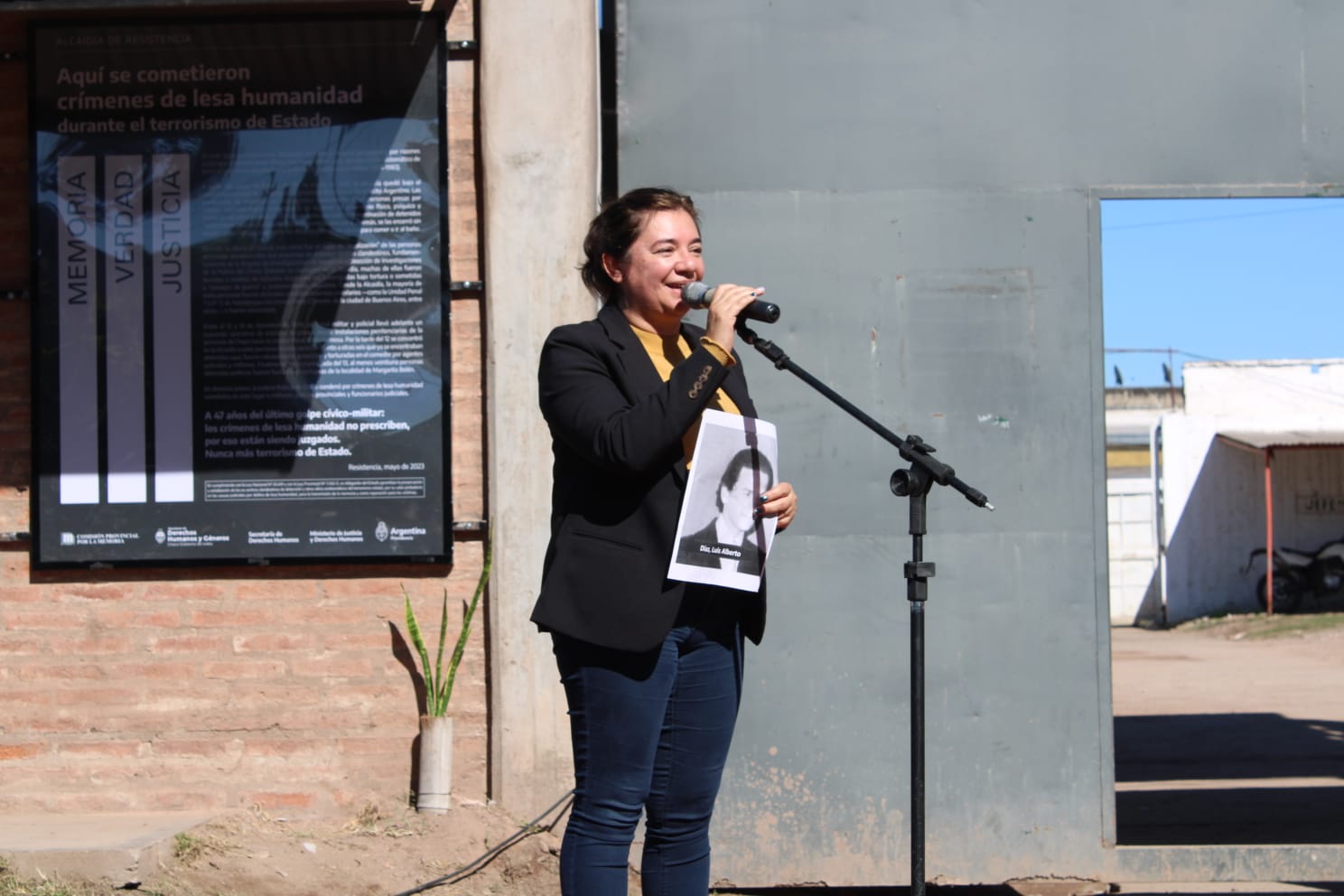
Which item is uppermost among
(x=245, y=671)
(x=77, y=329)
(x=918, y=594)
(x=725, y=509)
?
(x=77, y=329)

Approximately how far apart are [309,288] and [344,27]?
0.92 meters

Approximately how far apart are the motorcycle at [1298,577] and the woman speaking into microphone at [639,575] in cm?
2145

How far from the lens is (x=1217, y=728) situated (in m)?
9.84

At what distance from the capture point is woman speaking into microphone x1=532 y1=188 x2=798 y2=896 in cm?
288

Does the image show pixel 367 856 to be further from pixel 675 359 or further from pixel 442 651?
pixel 675 359

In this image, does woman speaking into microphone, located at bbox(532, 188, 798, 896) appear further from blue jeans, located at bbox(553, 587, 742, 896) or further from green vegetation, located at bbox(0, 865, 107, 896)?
green vegetation, located at bbox(0, 865, 107, 896)

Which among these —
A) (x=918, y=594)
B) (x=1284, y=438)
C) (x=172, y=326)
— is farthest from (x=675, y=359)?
(x=1284, y=438)

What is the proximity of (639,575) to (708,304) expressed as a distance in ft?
1.93

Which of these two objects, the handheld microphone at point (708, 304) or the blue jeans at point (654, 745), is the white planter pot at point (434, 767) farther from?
the handheld microphone at point (708, 304)

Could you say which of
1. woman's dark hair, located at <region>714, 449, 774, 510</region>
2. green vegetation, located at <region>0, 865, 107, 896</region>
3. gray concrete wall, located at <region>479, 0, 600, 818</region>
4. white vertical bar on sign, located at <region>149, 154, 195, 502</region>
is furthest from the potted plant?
woman's dark hair, located at <region>714, 449, 774, 510</region>

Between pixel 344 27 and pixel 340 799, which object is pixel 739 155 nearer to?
pixel 344 27

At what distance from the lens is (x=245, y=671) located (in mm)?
4961

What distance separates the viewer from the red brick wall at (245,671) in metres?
4.94

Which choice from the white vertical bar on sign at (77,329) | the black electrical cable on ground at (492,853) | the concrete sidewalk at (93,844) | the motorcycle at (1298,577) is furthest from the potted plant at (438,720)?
the motorcycle at (1298,577)
